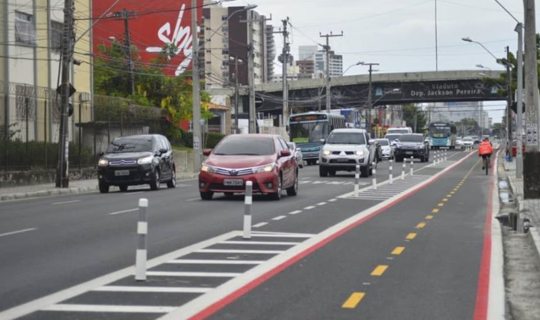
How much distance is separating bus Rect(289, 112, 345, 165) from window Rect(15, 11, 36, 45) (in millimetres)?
20780

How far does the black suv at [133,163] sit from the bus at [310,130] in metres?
26.2

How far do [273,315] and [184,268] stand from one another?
2959 mm

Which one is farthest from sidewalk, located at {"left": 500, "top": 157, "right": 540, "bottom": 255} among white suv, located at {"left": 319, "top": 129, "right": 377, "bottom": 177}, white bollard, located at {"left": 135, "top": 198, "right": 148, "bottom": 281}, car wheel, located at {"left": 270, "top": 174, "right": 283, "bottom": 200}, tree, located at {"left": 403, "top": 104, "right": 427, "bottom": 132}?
tree, located at {"left": 403, "top": 104, "right": 427, "bottom": 132}

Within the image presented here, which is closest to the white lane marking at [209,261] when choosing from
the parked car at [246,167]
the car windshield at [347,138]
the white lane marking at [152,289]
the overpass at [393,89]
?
the white lane marking at [152,289]

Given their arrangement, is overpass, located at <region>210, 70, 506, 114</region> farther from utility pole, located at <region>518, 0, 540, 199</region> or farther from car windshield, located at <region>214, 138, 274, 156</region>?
car windshield, located at <region>214, 138, 274, 156</region>

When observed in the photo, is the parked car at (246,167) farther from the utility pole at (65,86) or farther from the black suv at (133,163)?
the utility pole at (65,86)

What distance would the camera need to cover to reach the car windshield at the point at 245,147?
22.2 metres

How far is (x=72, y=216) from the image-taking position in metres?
17.8

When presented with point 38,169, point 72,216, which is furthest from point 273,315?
point 38,169

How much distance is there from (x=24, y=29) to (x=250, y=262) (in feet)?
92.8

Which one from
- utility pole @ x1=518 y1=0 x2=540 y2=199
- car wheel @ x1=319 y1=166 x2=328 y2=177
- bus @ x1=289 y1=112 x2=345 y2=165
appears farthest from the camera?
bus @ x1=289 y1=112 x2=345 y2=165

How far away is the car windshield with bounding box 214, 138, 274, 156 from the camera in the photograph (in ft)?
72.7

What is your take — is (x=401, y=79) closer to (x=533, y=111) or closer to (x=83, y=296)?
(x=533, y=111)

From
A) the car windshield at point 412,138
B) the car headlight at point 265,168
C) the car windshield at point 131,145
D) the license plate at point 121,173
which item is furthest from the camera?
the car windshield at point 412,138
